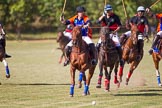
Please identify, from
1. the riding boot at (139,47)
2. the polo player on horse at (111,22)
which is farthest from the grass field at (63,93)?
the polo player on horse at (111,22)

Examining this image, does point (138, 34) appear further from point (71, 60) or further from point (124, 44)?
point (71, 60)

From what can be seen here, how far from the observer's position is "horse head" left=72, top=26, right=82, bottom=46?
667 inches

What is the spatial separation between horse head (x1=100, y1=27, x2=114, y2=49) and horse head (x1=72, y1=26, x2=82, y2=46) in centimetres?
165

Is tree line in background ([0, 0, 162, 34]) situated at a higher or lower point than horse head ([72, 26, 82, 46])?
lower

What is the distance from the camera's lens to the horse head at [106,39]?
18.6 metres

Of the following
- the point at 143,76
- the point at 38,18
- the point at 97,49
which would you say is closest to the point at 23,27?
the point at 38,18

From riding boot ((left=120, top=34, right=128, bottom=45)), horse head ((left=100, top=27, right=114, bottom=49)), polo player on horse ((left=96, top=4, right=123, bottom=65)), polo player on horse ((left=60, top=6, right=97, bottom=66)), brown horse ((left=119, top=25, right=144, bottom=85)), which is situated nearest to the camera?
polo player on horse ((left=60, top=6, right=97, bottom=66))

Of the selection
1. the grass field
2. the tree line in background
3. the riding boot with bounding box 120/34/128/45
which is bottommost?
the tree line in background

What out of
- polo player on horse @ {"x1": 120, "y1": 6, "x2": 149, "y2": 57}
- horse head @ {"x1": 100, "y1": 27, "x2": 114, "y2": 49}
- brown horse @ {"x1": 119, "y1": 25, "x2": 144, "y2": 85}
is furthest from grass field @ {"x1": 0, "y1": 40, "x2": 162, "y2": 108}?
polo player on horse @ {"x1": 120, "y1": 6, "x2": 149, "y2": 57}

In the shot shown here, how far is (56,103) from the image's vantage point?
52.2 ft

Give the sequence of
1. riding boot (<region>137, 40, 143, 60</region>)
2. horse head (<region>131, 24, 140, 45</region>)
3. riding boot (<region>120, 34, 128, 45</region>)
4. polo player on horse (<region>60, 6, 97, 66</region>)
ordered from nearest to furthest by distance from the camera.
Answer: polo player on horse (<region>60, 6, 97, 66</region>) < horse head (<region>131, 24, 140, 45</region>) < riding boot (<region>137, 40, 143, 60</region>) < riding boot (<region>120, 34, 128, 45</region>)

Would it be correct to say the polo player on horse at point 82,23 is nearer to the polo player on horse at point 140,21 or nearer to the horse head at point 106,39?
the horse head at point 106,39

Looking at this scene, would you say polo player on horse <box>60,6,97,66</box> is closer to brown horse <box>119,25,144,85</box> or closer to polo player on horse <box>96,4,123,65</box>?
polo player on horse <box>96,4,123,65</box>

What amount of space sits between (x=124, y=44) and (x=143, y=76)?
4166 mm
